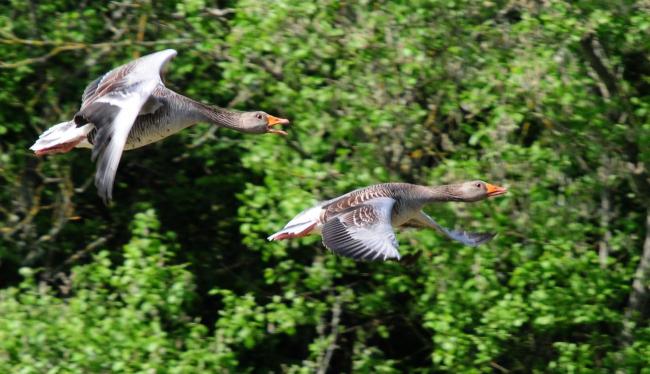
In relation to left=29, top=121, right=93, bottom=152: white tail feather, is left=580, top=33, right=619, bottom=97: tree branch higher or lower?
higher

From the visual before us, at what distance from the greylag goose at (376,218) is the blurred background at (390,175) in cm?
58

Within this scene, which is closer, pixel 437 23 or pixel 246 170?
pixel 437 23

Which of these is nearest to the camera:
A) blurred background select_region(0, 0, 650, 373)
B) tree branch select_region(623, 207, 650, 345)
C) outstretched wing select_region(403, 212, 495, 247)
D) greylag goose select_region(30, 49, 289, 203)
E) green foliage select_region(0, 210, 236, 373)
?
greylag goose select_region(30, 49, 289, 203)

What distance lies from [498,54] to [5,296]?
13.2ft

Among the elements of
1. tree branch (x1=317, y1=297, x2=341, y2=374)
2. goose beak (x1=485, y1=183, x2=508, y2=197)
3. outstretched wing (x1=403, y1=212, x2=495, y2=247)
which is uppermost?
goose beak (x1=485, y1=183, x2=508, y2=197)

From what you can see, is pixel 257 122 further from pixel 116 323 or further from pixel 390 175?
pixel 116 323

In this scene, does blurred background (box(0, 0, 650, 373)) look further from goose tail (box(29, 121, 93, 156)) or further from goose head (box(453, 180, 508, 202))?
goose tail (box(29, 121, 93, 156))

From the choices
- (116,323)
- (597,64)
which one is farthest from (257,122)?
(597,64)

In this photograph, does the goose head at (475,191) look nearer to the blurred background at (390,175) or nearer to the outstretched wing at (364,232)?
the blurred background at (390,175)

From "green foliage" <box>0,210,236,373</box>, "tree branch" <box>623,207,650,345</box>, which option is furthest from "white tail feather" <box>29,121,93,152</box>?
"tree branch" <box>623,207,650,345</box>

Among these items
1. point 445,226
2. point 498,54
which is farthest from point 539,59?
point 445,226

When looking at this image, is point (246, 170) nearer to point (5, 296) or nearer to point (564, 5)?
point (5, 296)

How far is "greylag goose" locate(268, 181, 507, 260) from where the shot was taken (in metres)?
8.70

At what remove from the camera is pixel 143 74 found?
9.45 m
